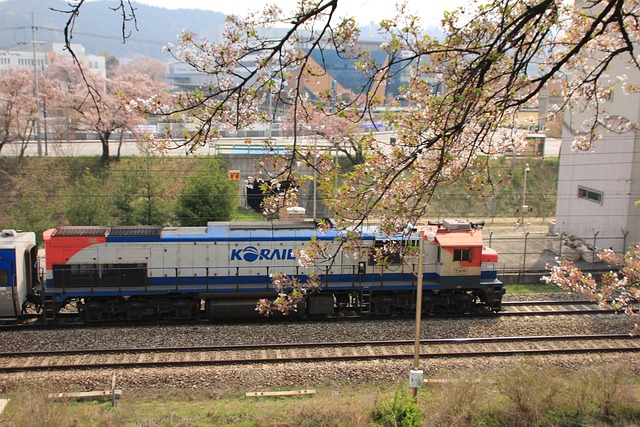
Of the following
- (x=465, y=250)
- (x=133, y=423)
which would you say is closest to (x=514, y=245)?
(x=465, y=250)

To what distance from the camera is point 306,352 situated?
13.8 meters

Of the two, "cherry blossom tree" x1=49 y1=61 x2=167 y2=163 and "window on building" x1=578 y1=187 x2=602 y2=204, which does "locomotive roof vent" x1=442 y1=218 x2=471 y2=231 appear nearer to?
"window on building" x1=578 y1=187 x2=602 y2=204

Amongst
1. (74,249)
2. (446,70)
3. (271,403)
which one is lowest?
(271,403)

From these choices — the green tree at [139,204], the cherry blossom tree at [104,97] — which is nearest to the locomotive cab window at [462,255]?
the green tree at [139,204]

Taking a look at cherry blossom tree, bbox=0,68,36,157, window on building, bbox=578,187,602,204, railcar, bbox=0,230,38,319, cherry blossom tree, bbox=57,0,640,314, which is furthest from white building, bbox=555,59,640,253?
cherry blossom tree, bbox=0,68,36,157

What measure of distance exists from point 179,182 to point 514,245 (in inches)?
750

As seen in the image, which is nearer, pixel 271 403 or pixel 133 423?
pixel 133 423

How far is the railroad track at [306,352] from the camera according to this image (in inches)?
511

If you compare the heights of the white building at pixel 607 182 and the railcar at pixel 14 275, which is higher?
the white building at pixel 607 182

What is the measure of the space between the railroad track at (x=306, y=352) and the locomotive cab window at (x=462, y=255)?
2619 mm

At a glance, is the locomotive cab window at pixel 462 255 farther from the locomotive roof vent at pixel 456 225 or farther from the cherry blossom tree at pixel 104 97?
the cherry blossom tree at pixel 104 97

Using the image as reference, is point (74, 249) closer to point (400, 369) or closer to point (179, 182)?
point (400, 369)

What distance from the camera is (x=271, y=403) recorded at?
11.3 m

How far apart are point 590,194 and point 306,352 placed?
16528mm
